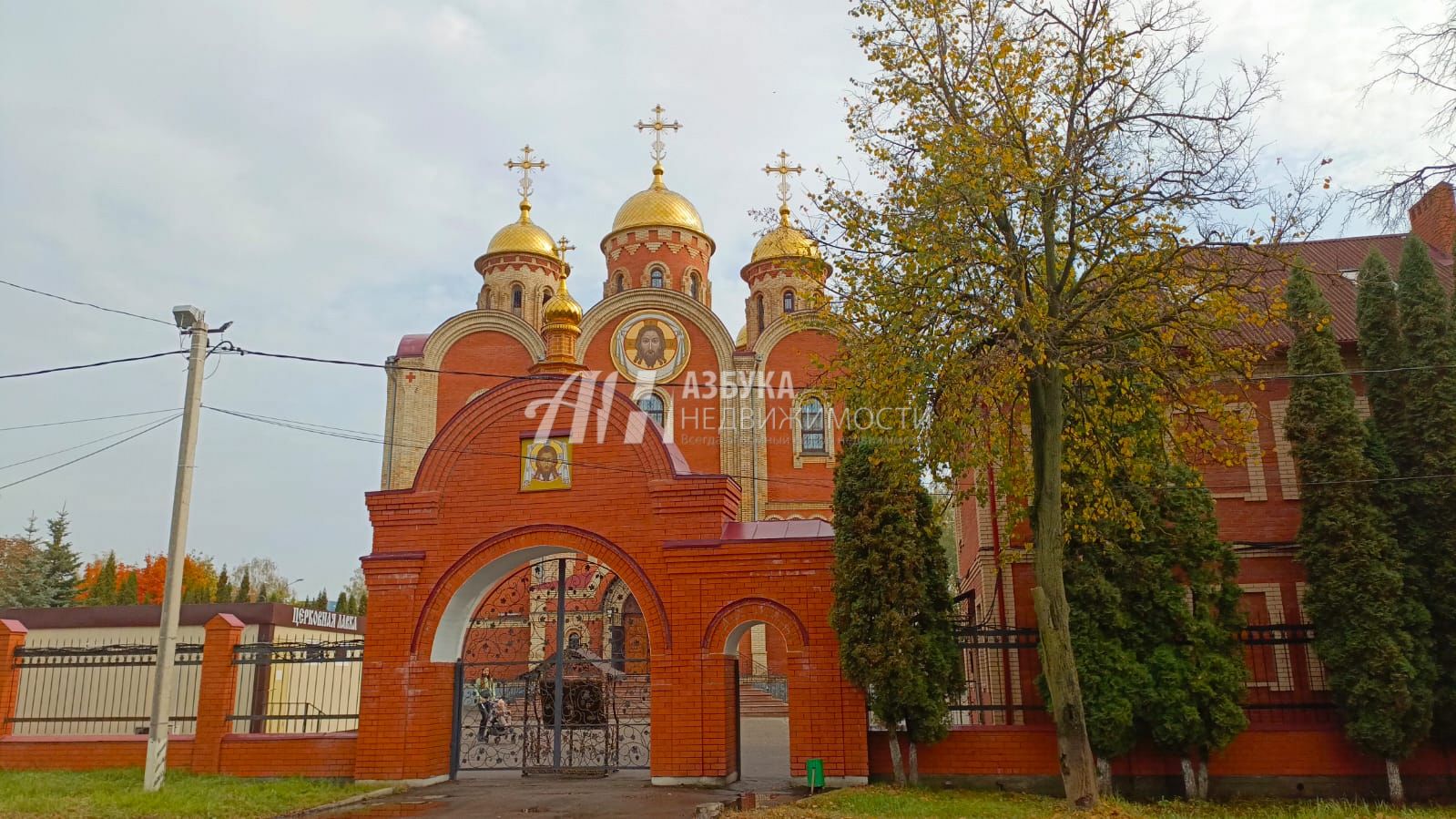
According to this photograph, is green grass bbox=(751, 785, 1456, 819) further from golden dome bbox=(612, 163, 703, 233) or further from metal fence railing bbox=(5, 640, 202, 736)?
golden dome bbox=(612, 163, 703, 233)

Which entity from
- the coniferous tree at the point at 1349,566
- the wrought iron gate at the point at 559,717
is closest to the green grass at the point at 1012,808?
the coniferous tree at the point at 1349,566

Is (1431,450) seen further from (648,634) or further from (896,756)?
(648,634)

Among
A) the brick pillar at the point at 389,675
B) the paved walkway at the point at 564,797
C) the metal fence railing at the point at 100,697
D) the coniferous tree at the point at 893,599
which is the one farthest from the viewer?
the metal fence railing at the point at 100,697

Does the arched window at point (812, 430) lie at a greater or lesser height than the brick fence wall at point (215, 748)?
greater

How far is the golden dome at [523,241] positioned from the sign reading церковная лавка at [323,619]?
509 inches

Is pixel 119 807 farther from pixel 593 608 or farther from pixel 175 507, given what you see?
pixel 593 608

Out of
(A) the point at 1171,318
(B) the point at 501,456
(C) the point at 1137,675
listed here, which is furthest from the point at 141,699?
(A) the point at 1171,318

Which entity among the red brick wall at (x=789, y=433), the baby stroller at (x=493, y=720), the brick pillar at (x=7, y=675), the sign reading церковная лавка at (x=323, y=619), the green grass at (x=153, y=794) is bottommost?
the green grass at (x=153, y=794)

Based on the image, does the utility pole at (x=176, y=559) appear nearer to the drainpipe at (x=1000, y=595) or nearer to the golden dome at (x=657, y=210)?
the drainpipe at (x=1000, y=595)

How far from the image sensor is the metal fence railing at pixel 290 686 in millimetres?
11593

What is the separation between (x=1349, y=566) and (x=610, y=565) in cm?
790

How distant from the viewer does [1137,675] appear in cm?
1047

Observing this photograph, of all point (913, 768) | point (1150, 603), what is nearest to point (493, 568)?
point (913, 768)

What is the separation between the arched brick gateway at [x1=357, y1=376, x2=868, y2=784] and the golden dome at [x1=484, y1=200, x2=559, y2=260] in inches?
730
